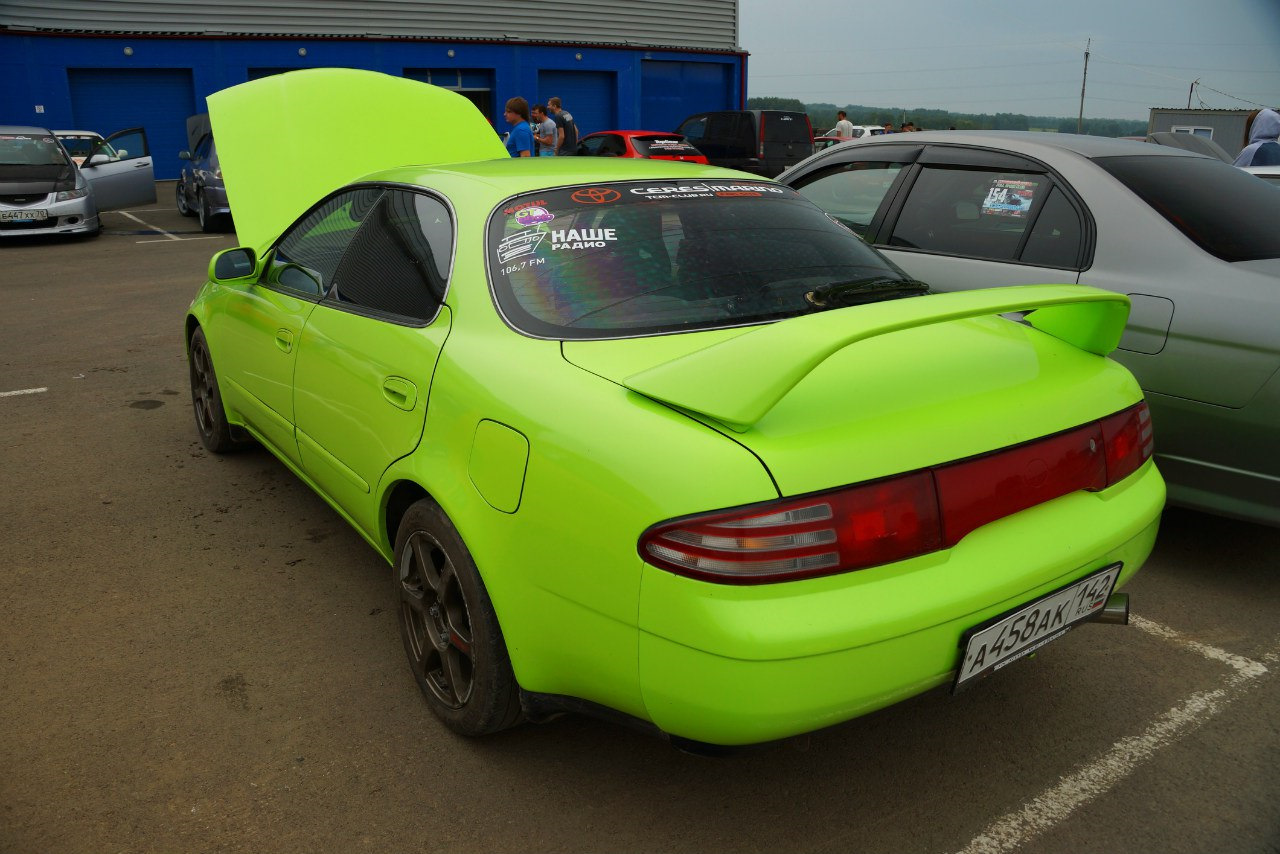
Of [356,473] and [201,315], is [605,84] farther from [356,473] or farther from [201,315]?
[356,473]

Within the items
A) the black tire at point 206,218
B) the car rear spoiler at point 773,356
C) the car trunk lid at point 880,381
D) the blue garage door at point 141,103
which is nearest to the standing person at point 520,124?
the black tire at point 206,218

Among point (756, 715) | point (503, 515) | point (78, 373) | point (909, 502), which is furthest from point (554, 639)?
point (78, 373)

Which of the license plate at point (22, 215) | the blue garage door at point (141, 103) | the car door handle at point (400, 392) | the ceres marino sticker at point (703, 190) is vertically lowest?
the license plate at point (22, 215)

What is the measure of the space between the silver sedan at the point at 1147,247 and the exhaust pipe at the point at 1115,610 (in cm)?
118

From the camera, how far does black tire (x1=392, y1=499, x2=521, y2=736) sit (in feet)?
7.66

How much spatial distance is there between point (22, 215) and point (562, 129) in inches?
298

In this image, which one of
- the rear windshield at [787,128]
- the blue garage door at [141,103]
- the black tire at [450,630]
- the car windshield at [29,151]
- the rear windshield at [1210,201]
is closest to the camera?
the black tire at [450,630]

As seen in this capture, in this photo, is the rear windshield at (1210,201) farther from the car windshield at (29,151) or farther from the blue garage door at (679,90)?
the blue garage door at (679,90)

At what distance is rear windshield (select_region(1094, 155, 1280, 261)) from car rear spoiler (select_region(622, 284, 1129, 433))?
1791mm

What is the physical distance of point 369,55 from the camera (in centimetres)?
2344

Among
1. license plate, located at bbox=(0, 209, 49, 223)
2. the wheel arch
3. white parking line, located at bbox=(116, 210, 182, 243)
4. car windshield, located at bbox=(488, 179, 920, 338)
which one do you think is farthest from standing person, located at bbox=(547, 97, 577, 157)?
the wheel arch

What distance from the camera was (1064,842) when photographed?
220 centimetres

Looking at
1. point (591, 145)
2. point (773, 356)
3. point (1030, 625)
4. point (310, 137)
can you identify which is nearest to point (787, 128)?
point (591, 145)

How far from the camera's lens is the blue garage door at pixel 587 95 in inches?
1041
